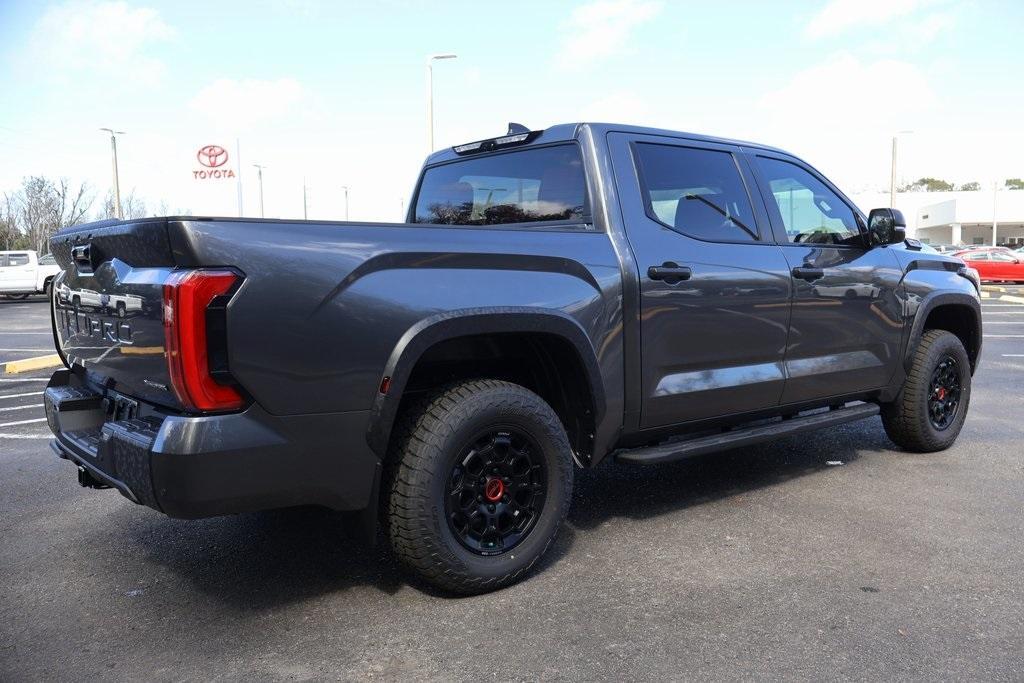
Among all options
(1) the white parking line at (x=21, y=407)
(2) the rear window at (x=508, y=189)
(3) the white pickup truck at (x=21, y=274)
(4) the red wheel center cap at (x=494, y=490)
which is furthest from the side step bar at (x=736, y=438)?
(3) the white pickup truck at (x=21, y=274)

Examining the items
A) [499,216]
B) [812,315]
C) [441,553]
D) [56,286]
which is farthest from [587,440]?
[56,286]

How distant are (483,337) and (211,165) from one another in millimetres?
27315

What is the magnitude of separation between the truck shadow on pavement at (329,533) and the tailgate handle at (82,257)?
4.29 feet

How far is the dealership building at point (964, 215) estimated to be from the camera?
6681 centimetres

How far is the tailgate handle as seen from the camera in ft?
10.2

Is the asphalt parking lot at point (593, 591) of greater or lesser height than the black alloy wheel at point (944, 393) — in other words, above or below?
below

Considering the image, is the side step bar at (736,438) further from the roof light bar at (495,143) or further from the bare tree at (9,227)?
the bare tree at (9,227)

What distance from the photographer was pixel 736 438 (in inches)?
161

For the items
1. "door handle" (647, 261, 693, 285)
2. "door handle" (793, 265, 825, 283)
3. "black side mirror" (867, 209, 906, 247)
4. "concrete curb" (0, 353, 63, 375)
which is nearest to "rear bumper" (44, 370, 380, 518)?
"door handle" (647, 261, 693, 285)

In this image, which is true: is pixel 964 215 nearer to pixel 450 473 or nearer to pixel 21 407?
pixel 21 407

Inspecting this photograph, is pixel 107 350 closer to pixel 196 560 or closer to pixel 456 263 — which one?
pixel 196 560

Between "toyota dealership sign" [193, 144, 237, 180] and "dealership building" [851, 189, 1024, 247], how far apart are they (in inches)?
1877

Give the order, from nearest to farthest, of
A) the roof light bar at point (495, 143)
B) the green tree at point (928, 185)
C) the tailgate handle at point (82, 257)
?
the tailgate handle at point (82, 257) < the roof light bar at point (495, 143) < the green tree at point (928, 185)

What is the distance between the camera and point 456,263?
308cm
